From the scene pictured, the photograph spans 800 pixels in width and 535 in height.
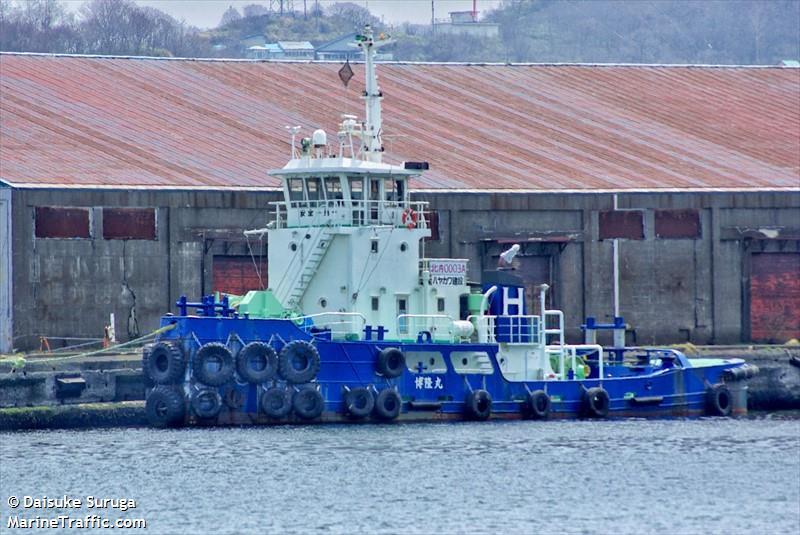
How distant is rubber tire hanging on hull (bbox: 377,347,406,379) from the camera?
36.6 metres

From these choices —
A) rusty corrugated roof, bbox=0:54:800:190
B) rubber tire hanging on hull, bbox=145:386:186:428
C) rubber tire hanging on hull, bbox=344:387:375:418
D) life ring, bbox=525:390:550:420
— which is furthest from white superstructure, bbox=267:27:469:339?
rusty corrugated roof, bbox=0:54:800:190

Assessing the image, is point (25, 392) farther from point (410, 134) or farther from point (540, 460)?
point (410, 134)

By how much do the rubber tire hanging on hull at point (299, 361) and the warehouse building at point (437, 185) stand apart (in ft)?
24.9

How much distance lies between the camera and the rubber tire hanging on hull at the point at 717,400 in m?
41.5

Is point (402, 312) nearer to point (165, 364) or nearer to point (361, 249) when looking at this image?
point (361, 249)

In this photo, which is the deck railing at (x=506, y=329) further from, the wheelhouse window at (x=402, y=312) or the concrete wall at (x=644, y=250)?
the concrete wall at (x=644, y=250)

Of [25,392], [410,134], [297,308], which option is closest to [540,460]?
[297,308]

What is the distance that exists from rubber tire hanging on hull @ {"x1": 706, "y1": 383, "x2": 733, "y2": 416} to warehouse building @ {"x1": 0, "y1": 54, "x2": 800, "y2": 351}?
26.1ft

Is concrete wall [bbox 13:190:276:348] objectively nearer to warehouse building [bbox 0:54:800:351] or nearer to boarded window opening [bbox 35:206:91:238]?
warehouse building [bbox 0:54:800:351]

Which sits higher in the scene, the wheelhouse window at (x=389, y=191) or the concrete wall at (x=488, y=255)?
the wheelhouse window at (x=389, y=191)

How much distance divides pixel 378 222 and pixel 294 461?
7966mm

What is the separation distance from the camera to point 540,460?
32.8m

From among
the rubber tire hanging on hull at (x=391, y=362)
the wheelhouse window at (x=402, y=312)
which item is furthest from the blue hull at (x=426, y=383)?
the wheelhouse window at (x=402, y=312)

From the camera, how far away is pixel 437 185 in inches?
1890
